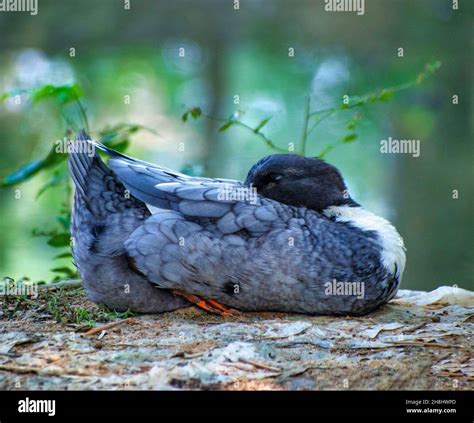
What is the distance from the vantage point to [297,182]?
4.71m

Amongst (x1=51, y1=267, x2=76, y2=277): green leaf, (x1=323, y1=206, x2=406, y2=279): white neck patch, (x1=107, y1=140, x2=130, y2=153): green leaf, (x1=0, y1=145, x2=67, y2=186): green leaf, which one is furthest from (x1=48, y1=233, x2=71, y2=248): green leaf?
(x1=323, y1=206, x2=406, y2=279): white neck patch

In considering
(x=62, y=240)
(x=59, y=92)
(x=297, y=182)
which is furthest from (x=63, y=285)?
(x=297, y=182)

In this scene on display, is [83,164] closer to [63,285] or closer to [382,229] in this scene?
[63,285]

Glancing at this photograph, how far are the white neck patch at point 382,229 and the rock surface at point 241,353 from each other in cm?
33

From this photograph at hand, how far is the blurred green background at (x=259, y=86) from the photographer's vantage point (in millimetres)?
9148

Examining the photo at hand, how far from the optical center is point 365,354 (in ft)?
12.1

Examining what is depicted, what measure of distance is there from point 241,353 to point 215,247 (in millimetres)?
809

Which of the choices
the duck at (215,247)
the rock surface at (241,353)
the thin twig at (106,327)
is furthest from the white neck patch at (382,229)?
the thin twig at (106,327)

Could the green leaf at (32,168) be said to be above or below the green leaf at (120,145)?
below

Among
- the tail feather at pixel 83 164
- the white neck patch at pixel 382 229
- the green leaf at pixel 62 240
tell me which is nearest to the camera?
the white neck patch at pixel 382 229

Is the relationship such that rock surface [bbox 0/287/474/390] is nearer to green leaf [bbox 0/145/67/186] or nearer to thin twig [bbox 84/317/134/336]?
thin twig [bbox 84/317/134/336]

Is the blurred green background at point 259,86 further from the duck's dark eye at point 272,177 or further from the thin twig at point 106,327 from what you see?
the thin twig at point 106,327

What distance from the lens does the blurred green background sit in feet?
30.0

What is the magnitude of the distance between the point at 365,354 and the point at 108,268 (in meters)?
1.63
